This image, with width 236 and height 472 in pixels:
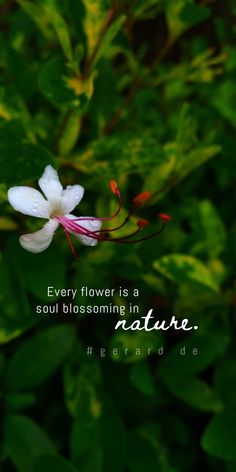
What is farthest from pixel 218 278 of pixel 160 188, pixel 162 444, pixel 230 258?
pixel 162 444

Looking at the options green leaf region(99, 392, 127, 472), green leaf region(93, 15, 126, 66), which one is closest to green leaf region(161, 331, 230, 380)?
green leaf region(99, 392, 127, 472)

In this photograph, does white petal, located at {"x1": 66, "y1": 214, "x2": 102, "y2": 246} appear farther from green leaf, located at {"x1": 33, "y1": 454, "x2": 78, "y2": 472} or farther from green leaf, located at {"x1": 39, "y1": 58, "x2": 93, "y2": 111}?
green leaf, located at {"x1": 33, "y1": 454, "x2": 78, "y2": 472}

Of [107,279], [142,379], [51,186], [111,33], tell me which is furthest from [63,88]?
[142,379]

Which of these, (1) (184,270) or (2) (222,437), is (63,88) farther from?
(2) (222,437)

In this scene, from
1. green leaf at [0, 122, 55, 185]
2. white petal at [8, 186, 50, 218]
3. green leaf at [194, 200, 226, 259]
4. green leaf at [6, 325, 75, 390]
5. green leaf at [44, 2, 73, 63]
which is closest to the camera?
white petal at [8, 186, 50, 218]

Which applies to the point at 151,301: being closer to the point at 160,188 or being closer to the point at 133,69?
the point at 160,188

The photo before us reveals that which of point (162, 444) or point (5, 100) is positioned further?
point (162, 444)

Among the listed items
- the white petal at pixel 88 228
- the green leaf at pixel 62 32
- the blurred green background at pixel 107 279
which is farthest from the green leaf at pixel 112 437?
the green leaf at pixel 62 32
